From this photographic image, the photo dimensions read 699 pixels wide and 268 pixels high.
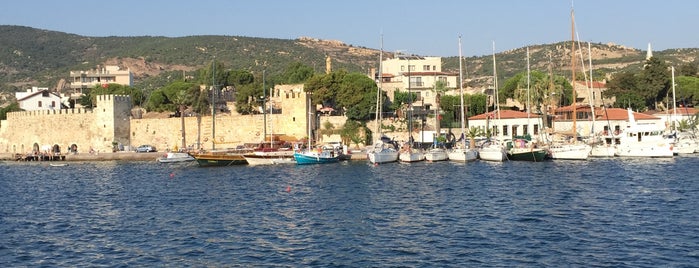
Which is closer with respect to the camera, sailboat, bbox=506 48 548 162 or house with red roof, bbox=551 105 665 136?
sailboat, bbox=506 48 548 162

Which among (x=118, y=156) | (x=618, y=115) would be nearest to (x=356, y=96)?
(x=118, y=156)

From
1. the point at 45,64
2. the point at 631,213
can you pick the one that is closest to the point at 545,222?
the point at 631,213

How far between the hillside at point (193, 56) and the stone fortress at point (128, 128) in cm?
4157

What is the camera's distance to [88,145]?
55.2 metres

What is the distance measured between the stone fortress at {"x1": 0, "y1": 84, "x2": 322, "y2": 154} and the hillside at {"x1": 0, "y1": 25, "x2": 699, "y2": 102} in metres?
41.6

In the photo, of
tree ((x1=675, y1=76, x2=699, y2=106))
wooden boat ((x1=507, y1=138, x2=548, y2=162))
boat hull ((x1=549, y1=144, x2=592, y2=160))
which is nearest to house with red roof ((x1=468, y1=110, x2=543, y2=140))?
wooden boat ((x1=507, y1=138, x2=548, y2=162))

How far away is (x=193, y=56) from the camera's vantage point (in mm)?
120875

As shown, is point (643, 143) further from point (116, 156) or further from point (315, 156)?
point (116, 156)

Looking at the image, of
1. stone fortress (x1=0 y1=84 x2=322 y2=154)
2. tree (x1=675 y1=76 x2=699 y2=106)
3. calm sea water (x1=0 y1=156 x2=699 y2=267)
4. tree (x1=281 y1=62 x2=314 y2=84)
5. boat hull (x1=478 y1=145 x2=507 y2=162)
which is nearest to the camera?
calm sea water (x1=0 y1=156 x2=699 y2=267)

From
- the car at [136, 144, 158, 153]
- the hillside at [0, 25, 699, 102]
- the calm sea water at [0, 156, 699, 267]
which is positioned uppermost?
the hillside at [0, 25, 699, 102]

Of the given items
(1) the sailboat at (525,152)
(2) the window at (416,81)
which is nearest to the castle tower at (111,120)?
(2) the window at (416,81)

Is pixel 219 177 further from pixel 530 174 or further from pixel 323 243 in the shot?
pixel 323 243

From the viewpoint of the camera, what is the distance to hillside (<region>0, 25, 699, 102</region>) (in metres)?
113

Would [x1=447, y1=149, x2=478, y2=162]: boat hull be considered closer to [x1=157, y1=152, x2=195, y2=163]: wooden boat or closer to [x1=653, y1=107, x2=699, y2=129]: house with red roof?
[x1=157, y1=152, x2=195, y2=163]: wooden boat
